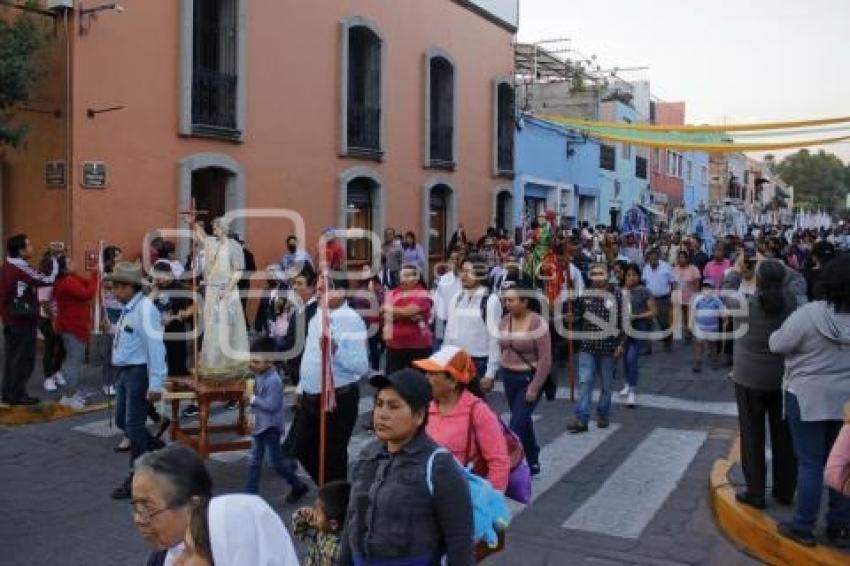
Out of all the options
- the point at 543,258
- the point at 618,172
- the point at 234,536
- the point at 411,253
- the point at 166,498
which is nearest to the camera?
the point at 234,536

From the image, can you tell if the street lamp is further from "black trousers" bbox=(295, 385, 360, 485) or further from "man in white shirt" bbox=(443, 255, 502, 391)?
"black trousers" bbox=(295, 385, 360, 485)

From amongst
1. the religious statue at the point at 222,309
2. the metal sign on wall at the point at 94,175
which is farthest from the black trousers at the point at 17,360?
the metal sign on wall at the point at 94,175

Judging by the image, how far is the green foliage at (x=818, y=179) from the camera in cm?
9119

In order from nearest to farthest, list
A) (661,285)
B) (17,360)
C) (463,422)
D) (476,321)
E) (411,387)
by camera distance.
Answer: (411,387)
(463,422)
(476,321)
(17,360)
(661,285)

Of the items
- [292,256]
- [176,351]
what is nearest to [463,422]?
[176,351]

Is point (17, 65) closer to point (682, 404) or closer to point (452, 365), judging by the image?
point (452, 365)

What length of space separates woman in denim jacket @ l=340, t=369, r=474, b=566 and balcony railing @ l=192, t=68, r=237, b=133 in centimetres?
1165

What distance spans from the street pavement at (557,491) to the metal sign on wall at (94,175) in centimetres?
344

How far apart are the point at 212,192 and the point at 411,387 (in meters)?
12.5

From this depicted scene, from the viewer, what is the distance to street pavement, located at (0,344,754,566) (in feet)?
18.9

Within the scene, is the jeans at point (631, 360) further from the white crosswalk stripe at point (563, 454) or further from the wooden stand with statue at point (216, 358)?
the wooden stand with statue at point (216, 358)

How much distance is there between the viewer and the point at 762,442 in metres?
6.18

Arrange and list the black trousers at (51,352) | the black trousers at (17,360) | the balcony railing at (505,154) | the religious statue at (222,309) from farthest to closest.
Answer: the balcony railing at (505,154) → the black trousers at (51,352) → the black trousers at (17,360) → the religious statue at (222,309)

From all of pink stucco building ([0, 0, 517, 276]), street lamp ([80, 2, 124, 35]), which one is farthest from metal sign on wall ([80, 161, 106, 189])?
street lamp ([80, 2, 124, 35])
